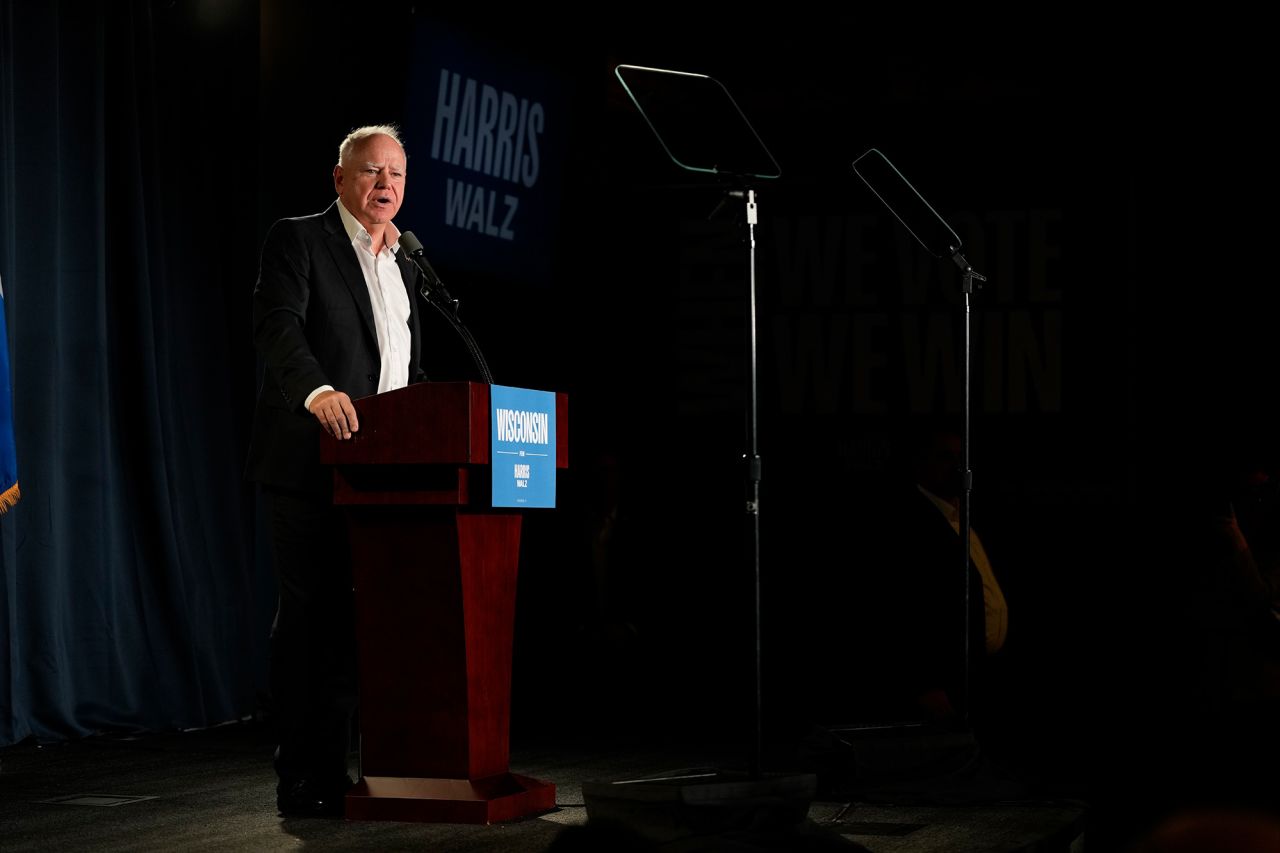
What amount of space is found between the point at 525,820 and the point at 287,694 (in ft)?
1.96

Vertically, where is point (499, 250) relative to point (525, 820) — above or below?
above

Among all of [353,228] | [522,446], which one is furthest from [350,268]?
[522,446]

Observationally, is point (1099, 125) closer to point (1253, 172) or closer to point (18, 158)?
point (1253, 172)

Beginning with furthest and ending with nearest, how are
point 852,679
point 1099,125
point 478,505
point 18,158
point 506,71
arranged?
point 1099,125 → point 506,71 → point 852,679 → point 18,158 → point 478,505

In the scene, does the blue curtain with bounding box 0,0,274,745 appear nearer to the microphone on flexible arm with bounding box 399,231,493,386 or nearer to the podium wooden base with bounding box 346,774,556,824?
the podium wooden base with bounding box 346,774,556,824

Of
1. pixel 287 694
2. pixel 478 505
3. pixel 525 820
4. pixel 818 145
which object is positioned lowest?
pixel 525 820

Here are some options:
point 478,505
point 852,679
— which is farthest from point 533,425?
point 852,679

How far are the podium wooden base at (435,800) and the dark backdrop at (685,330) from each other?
7.14ft

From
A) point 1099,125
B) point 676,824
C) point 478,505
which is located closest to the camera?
point 676,824

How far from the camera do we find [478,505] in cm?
319

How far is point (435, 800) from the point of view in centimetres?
325

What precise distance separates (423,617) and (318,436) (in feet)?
1.56

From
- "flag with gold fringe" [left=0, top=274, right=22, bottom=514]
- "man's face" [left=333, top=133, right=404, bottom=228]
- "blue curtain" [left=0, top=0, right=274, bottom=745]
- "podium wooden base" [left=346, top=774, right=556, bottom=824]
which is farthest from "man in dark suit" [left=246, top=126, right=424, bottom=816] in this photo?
"blue curtain" [left=0, top=0, right=274, bottom=745]

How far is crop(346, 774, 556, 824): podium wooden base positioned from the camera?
324 centimetres
